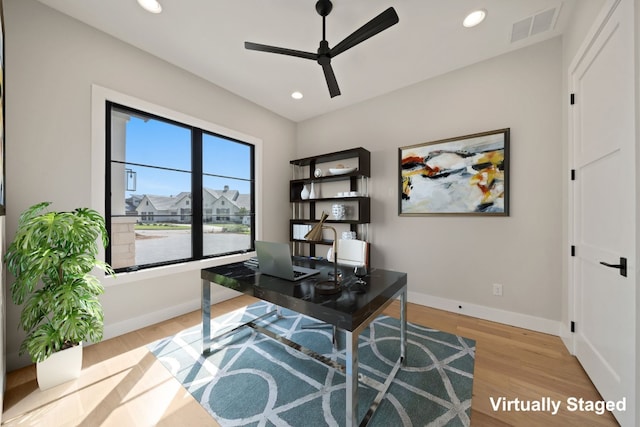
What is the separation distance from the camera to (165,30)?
216 cm

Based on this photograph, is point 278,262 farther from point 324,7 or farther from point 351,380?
point 324,7

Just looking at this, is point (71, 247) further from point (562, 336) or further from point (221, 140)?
point (562, 336)

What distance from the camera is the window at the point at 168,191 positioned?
→ 94.9 inches

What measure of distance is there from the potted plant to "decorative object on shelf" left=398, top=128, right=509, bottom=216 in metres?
3.15

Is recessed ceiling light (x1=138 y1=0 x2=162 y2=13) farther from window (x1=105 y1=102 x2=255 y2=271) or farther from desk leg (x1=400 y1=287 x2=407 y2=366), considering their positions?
desk leg (x1=400 y1=287 x2=407 y2=366)

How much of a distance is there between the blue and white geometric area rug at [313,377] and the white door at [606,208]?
2.51 feet

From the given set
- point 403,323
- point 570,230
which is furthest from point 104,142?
point 570,230

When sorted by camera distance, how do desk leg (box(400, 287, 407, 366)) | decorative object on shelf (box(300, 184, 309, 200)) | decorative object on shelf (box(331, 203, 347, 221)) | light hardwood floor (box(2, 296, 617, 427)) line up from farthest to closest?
decorative object on shelf (box(300, 184, 309, 200))
decorative object on shelf (box(331, 203, 347, 221))
desk leg (box(400, 287, 407, 366))
light hardwood floor (box(2, 296, 617, 427))

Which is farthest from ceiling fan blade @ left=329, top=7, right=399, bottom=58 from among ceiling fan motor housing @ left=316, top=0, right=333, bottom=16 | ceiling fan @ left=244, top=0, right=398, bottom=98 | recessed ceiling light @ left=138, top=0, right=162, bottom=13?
recessed ceiling light @ left=138, top=0, right=162, bottom=13

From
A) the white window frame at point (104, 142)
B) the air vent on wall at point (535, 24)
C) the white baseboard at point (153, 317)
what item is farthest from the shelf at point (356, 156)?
the white baseboard at point (153, 317)

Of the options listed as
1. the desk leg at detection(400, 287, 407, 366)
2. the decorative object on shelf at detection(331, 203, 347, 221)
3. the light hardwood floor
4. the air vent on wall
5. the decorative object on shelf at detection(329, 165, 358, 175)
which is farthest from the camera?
the decorative object on shelf at detection(331, 203, 347, 221)

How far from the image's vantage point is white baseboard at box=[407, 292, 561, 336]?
2.28m

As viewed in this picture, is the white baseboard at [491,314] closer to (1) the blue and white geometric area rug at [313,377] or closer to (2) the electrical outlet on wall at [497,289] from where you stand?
(2) the electrical outlet on wall at [497,289]

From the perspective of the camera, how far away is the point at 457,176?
2703 mm
